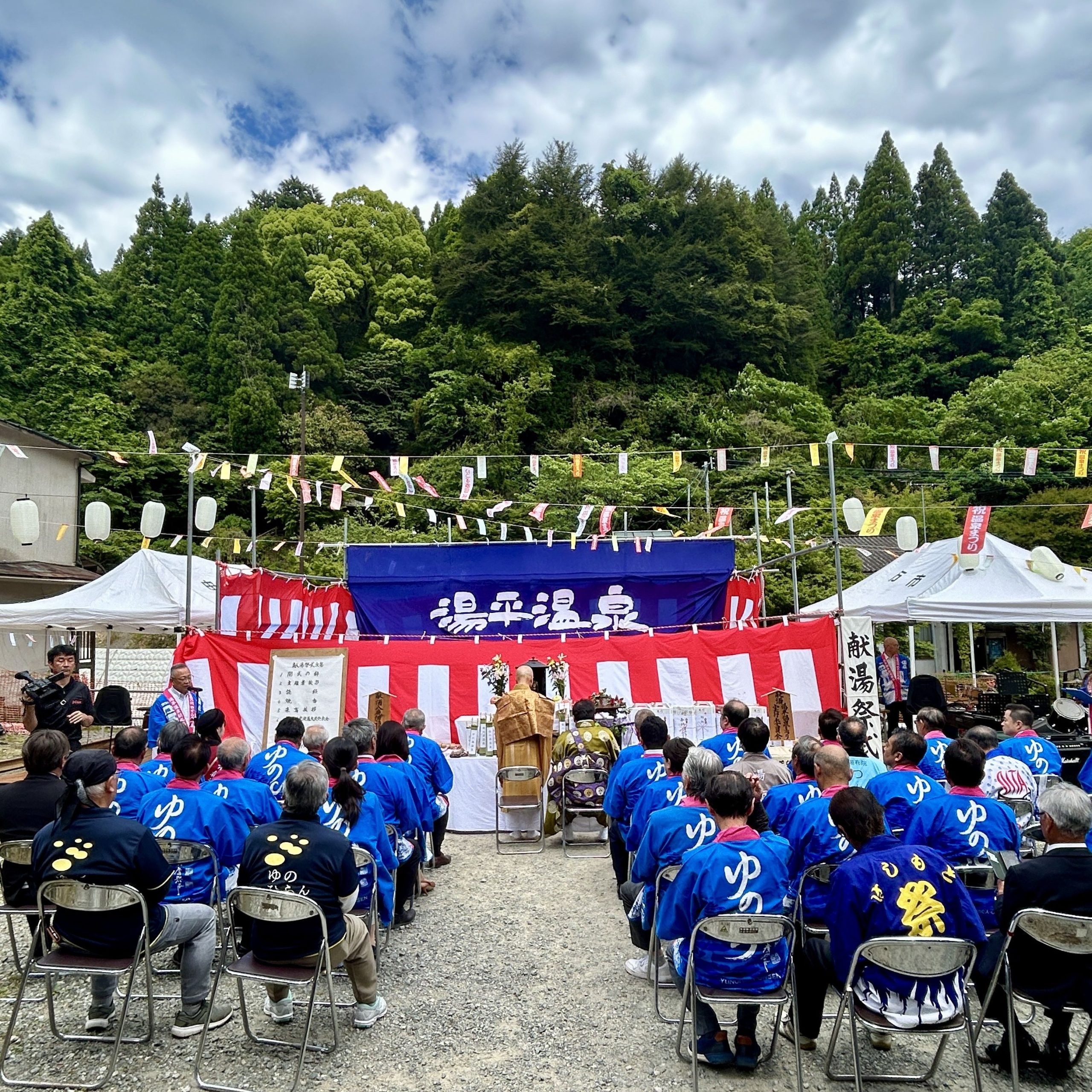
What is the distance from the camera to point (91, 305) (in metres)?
28.7

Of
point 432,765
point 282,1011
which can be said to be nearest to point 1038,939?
point 282,1011

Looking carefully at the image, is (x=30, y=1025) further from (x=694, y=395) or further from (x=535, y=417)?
(x=694, y=395)

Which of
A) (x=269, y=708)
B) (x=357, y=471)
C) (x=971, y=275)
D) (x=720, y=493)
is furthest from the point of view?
(x=971, y=275)

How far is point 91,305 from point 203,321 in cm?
377

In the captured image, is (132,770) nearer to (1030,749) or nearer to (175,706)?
(175,706)

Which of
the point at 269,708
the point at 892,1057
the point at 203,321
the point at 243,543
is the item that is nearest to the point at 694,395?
the point at 243,543

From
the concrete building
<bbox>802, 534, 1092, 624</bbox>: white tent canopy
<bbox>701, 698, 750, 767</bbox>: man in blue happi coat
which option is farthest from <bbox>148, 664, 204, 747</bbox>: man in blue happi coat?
the concrete building

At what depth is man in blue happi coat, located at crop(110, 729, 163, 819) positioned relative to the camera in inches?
168

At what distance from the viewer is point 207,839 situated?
147 inches

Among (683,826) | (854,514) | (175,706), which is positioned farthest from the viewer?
(854,514)

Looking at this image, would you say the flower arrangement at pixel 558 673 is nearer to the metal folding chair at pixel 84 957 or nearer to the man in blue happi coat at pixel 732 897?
the man in blue happi coat at pixel 732 897

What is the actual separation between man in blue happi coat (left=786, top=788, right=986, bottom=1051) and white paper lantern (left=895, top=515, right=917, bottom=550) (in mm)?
8667

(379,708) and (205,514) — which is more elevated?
(205,514)

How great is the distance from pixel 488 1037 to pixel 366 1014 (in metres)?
0.56
